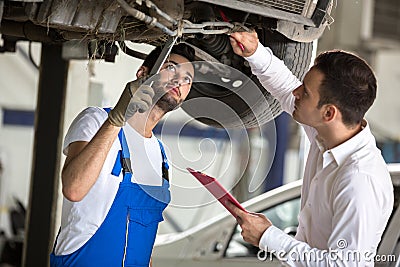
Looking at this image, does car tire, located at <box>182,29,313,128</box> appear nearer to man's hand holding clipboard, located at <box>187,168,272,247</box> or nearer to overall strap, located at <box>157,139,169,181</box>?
overall strap, located at <box>157,139,169,181</box>

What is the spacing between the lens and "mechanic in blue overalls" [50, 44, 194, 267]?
117 inches

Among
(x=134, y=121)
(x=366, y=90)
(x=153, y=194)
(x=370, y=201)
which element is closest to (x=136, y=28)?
(x=134, y=121)

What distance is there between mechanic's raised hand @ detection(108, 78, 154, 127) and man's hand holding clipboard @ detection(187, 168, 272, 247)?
1.62ft

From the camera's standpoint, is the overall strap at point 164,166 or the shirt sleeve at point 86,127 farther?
the overall strap at point 164,166

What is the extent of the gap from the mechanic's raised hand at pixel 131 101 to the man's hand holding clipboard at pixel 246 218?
19.5 inches

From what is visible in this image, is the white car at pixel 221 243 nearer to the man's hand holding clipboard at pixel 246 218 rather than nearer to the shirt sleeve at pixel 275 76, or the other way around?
the shirt sleeve at pixel 275 76

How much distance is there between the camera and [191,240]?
207 inches

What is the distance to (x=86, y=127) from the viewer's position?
9.80 ft

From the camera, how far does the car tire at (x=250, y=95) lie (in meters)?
3.55

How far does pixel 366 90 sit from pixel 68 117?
121 inches

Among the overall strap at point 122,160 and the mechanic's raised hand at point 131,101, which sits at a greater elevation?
the mechanic's raised hand at point 131,101

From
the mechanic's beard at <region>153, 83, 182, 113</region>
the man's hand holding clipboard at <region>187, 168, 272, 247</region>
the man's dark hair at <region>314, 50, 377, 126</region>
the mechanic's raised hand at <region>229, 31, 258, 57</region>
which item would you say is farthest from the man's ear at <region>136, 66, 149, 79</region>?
the man's dark hair at <region>314, 50, 377, 126</region>

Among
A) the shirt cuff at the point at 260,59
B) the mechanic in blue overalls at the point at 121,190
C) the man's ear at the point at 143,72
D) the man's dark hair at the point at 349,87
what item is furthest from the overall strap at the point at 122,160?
the man's dark hair at the point at 349,87

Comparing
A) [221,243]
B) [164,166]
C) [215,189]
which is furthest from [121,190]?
[221,243]
